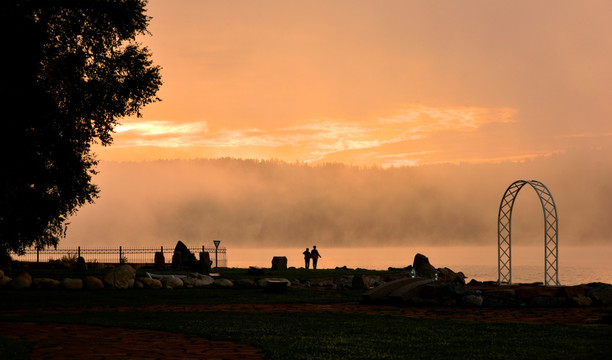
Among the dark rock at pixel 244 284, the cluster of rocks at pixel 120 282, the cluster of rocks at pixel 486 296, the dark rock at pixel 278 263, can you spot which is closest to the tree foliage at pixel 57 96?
the cluster of rocks at pixel 120 282

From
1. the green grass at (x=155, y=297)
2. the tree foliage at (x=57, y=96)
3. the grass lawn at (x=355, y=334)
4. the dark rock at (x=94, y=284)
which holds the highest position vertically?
the tree foliage at (x=57, y=96)

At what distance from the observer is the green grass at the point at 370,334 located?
1321cm

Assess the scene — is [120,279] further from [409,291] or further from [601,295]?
[601,295]

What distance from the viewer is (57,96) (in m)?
24.5

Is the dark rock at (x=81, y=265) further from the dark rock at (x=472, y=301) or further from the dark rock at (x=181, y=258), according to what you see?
the dark rock at (x=472, y=301)

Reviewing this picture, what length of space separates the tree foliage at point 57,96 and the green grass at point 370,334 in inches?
291

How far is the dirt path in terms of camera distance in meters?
12.5

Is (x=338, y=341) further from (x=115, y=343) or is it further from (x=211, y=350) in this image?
(x=115, y=343)

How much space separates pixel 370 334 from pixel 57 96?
14737mm

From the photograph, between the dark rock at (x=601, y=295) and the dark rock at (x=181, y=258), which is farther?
the dark rock at (x=181, y=258)

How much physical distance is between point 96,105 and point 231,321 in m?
12.3

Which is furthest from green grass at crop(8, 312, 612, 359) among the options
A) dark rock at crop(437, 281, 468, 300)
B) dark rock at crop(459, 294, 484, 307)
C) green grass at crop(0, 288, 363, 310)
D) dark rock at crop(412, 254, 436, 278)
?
dark rock at crop(412, 254, 436, 278)

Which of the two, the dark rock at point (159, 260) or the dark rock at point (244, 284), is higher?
the dark rock at point (159, 260)

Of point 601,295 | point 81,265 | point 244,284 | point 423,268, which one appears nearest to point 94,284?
point 244,284
